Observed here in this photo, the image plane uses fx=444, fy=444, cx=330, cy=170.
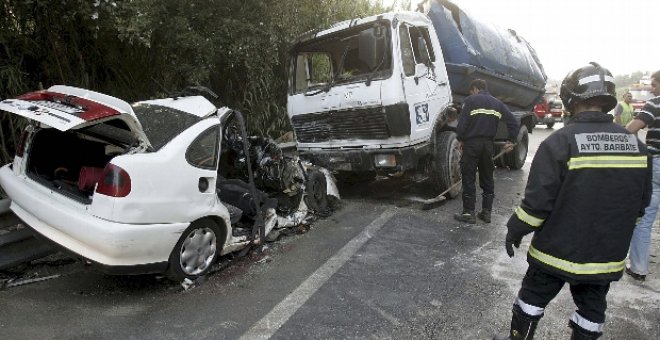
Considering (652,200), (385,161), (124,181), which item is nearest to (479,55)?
(385,161)

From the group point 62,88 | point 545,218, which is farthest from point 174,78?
point 545,218

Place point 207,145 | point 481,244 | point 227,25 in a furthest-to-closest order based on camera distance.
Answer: point 227,25 → point 481,244 → point 207,145

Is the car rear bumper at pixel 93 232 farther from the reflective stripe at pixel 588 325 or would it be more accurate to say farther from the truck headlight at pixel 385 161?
the truck headlight at pixel 385 161

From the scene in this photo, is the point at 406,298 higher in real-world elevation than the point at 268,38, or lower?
lower

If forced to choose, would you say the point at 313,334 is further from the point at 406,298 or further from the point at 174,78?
the point at 174,78

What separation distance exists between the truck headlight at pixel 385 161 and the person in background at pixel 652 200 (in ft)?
8.01

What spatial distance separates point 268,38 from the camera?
5.59 metres

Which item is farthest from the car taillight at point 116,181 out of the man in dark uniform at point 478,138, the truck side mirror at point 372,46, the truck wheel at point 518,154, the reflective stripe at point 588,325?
the truck wheel at point 518,154

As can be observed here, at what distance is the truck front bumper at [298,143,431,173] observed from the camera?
209 inches

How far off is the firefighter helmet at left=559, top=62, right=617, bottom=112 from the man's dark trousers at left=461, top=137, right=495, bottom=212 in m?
2.61

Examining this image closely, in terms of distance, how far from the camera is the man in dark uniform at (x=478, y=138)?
494cm

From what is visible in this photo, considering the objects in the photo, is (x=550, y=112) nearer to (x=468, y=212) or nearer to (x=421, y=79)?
(x=421, y=79)

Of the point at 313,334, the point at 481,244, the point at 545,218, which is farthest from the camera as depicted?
the point at 481,244

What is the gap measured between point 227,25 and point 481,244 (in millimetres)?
3698
